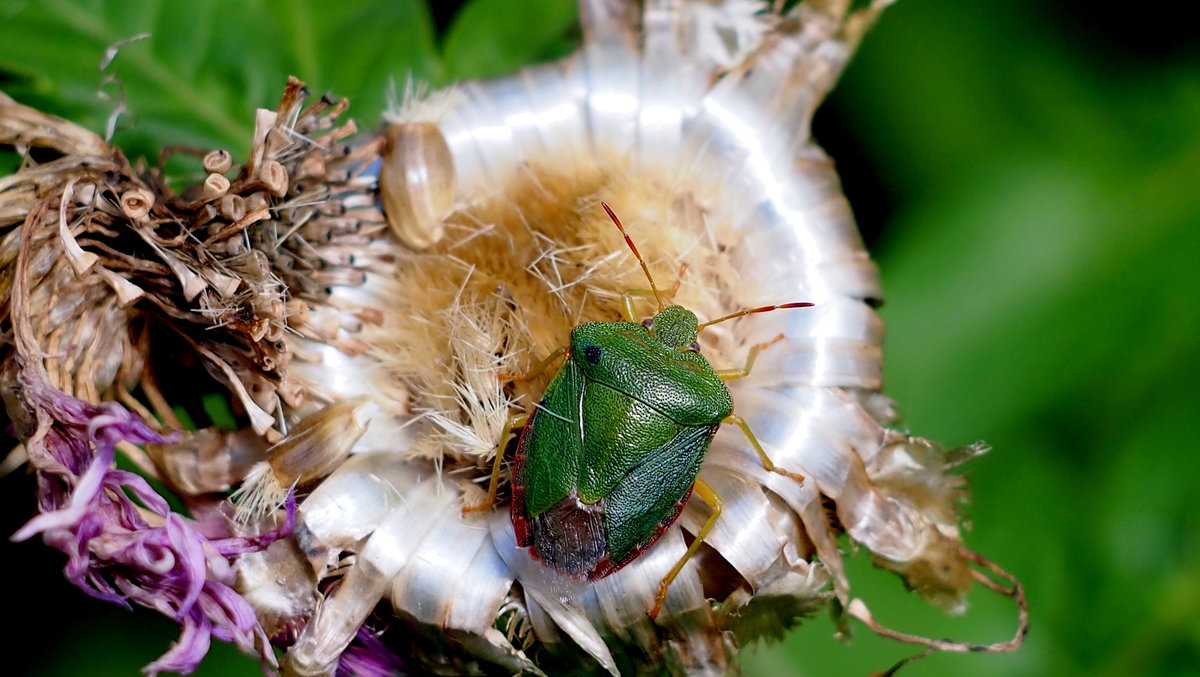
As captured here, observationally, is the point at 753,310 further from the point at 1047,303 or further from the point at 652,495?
the point at 1047,303

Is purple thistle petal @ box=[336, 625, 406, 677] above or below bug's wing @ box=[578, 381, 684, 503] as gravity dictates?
below

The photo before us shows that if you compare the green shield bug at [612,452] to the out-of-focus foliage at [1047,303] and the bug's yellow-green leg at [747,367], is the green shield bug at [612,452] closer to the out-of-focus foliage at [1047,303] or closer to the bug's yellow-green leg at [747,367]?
the bug's yellow-green leg at [747,367]

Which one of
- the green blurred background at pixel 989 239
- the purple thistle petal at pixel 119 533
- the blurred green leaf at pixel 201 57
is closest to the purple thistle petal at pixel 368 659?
the purple thistle petal at pixel 119 533

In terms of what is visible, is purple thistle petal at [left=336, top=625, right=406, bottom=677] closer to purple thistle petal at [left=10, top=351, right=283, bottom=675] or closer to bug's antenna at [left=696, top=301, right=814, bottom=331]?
purple thistle petal at [left=10, top=351, right=283, bottom=675]

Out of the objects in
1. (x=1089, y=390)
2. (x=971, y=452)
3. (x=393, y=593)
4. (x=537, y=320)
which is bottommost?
(x=1089, y=390)

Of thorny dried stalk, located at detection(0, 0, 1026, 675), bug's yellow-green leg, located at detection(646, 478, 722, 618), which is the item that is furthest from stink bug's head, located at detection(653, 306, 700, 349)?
bug's yellow-green leg, located at detection(646, 478, 722, 618)

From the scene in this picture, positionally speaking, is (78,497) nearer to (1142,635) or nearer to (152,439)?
(152,439)

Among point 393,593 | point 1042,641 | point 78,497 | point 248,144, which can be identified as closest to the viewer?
point 78,497

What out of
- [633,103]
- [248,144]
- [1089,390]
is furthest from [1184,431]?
[248,144]
